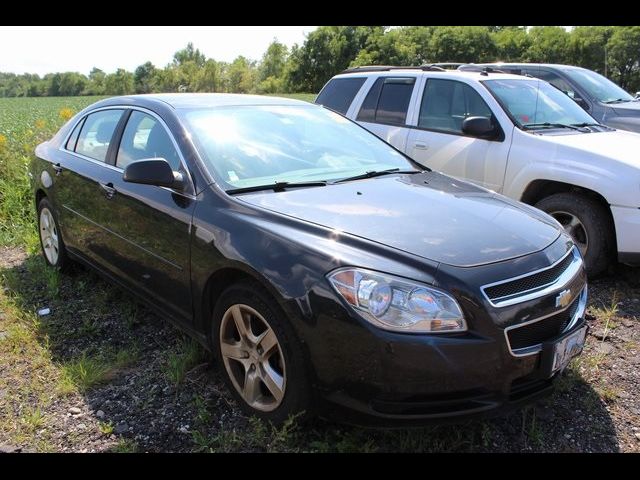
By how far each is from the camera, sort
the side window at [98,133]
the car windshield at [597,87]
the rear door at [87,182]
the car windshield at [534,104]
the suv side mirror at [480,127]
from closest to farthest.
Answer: the rear door at [87,182] < the side window at [98,133] < the suv side mirror at [480,127] < the car windshield at [534,104] < the car windshield at [597,87]

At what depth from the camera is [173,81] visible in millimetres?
90125

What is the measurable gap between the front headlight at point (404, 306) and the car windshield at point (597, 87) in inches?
287

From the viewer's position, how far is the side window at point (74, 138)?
14.9 feet

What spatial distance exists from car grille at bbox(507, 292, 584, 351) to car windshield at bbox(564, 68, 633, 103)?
677 cm

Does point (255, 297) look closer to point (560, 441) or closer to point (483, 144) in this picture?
point (560, 441)

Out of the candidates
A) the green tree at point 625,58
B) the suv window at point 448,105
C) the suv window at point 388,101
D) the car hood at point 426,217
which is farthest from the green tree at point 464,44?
the car hood at point 426,217

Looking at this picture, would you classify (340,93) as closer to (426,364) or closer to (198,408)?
(198,408)

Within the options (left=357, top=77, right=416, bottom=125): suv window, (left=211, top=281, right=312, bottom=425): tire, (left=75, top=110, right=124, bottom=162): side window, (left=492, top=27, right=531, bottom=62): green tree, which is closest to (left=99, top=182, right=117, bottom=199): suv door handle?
(left=75, top=110, right=124, bottom=162): side window

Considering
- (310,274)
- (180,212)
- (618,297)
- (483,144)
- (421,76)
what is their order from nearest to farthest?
(310,274) < (180,212) < (618,297) < (483,144) < (421,76)

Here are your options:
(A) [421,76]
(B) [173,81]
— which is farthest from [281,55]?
(A) [421,76]

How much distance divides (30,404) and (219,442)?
122cm

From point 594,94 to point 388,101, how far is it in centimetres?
391

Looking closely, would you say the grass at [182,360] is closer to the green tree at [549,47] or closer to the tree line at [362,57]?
the tree line at [362,57]

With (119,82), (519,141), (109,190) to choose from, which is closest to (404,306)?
(109,190)
